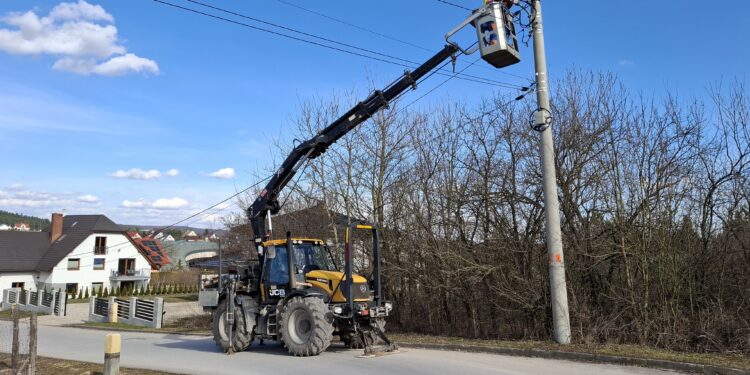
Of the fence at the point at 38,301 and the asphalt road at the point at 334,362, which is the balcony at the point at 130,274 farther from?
the asphalt road at the point at 334,362

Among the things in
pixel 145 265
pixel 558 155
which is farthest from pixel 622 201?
pixel 145 265

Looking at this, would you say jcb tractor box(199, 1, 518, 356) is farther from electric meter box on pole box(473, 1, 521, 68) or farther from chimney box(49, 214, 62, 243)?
chimney box(49, 214, 62, 243)

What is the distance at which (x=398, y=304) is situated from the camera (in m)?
17.6

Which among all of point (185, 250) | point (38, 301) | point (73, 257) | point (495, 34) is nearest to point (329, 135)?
point (495, 34)

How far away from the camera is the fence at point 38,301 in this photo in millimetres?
36062

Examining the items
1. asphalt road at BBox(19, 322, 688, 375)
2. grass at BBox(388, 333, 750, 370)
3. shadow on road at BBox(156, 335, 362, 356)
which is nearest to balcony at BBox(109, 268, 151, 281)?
shadow on road at BBox(156, 335, 362, 356)

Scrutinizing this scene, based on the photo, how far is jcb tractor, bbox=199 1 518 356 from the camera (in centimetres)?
1137

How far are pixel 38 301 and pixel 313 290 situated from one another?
3484 cm

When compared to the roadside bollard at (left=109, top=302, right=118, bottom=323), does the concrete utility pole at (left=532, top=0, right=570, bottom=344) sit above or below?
above

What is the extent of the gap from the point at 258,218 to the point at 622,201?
900 cm

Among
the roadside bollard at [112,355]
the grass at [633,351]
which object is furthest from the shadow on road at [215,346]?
the roadside bollard at [112,355]

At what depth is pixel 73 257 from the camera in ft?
194

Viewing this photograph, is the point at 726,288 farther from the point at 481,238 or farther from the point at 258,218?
the point at 258,218

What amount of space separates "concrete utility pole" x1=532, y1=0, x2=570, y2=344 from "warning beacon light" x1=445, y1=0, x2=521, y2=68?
1.04m
